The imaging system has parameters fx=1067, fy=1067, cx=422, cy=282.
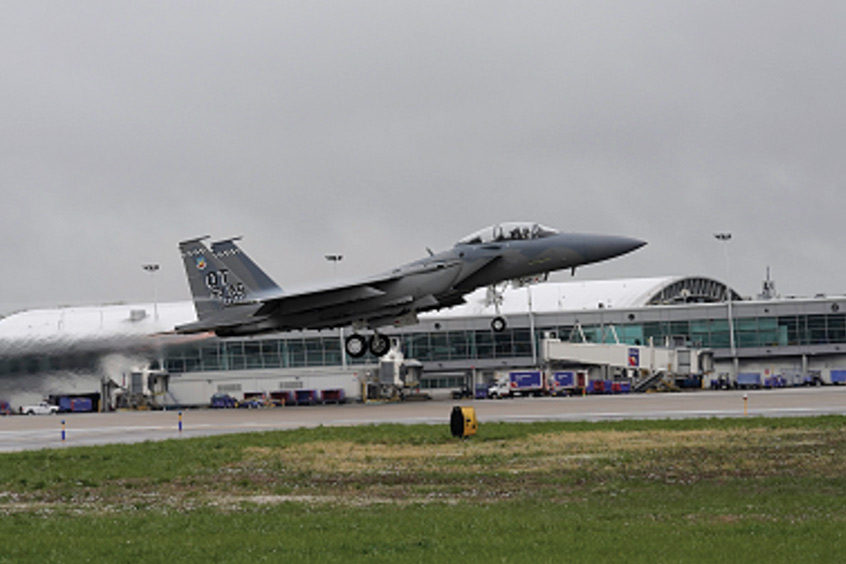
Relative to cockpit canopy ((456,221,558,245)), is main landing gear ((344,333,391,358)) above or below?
below

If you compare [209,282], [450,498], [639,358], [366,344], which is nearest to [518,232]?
[366,344]

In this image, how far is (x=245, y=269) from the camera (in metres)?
45.4

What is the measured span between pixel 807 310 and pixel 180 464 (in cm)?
6314

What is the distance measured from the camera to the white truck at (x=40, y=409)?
223ft

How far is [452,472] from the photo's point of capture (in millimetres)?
22359

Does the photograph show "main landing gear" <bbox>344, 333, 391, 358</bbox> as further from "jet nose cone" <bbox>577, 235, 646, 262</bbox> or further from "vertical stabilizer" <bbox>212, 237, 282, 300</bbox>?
"jet nose cone" <bbox>577, 235, 646, 262</bbox>

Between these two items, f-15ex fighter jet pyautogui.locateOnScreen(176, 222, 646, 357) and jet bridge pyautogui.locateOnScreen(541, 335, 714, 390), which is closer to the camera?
f-15ex fighter jet pyautogui.locateOnScreen(176, 222, 646, 357)

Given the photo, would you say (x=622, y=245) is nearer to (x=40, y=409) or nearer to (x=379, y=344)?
(x=379, y=344)

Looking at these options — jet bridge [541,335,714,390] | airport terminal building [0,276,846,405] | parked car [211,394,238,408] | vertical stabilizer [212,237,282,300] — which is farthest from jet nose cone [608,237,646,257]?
parked car [211,394,238,408]

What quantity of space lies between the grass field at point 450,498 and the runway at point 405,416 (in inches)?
274

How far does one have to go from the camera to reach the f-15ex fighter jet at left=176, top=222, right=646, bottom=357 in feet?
132

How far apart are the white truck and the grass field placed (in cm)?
3879

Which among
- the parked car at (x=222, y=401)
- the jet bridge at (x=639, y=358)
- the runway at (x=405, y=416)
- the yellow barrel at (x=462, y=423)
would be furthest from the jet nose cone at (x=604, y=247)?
the parked car at (x=222, y=401)

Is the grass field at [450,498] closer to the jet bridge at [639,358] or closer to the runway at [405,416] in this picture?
the runway at [405,416]
